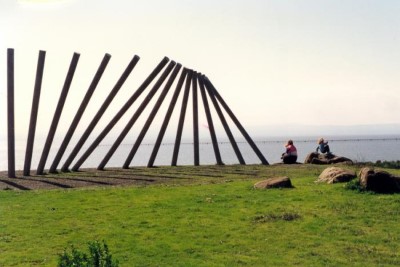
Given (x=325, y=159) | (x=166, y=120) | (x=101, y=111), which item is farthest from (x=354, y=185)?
(x=166, y=120)

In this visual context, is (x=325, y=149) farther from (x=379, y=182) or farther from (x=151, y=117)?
(x=379, y=182)

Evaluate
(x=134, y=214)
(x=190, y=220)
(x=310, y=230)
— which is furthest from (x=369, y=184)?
(x=134, y=214)

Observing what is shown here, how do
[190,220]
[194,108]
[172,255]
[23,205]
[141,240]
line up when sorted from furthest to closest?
1. [194,108]
2. [23,205]
3. [190,220]
4. [141,240]
5. [172,255]

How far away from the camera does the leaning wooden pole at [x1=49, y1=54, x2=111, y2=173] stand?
2128cm

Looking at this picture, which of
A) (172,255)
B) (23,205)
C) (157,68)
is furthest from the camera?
(157,68)

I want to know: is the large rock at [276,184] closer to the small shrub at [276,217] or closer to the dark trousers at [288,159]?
the small shrub at [276,217]

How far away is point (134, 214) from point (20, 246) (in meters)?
3.22

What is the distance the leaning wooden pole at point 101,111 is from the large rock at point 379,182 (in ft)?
39.8

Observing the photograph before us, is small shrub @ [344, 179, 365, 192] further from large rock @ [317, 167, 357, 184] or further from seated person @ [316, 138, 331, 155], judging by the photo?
seated person @ [316, 138, 331, 155]

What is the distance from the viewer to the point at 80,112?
A: 21.5 m

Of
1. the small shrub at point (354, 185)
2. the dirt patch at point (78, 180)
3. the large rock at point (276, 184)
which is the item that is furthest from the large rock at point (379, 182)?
the dirt patch at point (78, 180)

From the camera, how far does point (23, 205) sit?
13648 millimetres

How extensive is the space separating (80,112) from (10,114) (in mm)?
2944

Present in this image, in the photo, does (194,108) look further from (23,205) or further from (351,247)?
(351,247)
